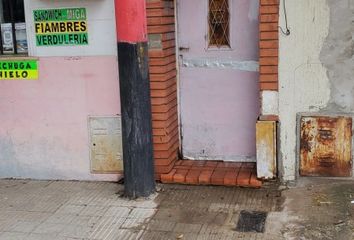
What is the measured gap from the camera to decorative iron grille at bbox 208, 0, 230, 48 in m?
6.12

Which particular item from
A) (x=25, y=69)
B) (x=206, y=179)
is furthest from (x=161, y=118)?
(x=25, y=69)

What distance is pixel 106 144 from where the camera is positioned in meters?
6.12

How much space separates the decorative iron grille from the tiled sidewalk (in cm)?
139

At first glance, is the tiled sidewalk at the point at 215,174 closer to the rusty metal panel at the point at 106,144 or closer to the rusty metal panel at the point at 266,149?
the rusty metal panel at the point at 266,149

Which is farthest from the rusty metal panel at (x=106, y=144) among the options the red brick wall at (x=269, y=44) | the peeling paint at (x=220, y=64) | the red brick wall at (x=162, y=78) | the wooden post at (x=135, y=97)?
the red brick wall at (x=269, y=44)

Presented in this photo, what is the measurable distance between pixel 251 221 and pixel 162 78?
182 cm

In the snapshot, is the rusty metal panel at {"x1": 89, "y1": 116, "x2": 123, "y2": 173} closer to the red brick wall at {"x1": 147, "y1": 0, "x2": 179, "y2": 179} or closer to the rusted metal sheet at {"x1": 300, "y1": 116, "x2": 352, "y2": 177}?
the red brick wall at {"x1": 147, "y1": 0, "x2": 179, "y2": 179}

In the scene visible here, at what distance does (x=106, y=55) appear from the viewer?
5.93m

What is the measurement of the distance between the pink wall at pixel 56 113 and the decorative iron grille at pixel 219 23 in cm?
119

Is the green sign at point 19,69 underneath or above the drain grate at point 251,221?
above

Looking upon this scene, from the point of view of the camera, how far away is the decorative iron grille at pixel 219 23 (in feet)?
20.1

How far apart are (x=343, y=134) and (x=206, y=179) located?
1507 mm

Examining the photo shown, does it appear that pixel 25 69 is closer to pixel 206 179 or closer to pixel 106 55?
pixel 106 55

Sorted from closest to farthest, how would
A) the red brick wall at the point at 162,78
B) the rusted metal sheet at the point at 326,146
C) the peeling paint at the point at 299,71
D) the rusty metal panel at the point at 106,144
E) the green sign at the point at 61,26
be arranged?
the peeling paint at the point at 299,71
the rusted metal sheet at the point at 326,146
the red brick wall at the point at 162,78
the green sign at the point at 61,26
the rusty metal panel at the point at 106,144
